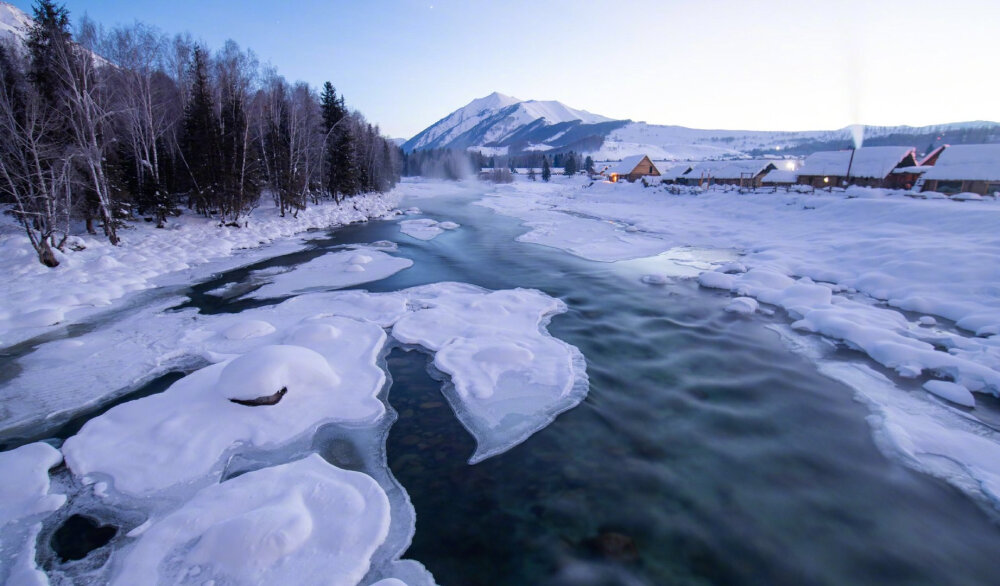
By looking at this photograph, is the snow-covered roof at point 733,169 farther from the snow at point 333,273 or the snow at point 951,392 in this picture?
the snow at point 951,392

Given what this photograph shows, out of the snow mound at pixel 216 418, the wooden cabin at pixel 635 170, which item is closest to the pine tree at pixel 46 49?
the snow mound at pixel 216 418

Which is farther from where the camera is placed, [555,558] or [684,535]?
[684,535]

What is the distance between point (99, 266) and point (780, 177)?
195 ft

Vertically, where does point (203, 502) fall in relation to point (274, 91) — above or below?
below

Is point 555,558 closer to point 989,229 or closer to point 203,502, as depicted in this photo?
point 203,502

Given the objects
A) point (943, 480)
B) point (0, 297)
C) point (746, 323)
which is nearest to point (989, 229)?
point (746, 323)

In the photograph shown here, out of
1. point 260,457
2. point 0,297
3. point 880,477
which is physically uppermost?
point 0,297

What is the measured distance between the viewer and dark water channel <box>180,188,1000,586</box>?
4.39 metres

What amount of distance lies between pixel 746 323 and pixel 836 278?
21.0 feet

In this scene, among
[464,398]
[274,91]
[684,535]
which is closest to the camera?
[684,535]

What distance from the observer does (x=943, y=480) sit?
5578mm

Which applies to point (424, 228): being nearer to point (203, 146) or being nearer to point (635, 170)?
point (203, 146)

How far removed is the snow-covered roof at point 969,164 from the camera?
2708 cm

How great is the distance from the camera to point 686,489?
5.46m
